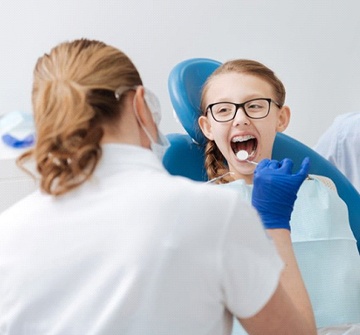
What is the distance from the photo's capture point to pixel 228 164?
1.80 metres

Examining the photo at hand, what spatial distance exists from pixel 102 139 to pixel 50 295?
23 cm

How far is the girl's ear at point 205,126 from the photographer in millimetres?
1766

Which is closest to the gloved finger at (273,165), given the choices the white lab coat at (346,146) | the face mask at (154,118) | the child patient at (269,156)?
the face mask at (154,118)

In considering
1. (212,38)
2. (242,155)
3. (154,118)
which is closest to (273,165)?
(154,118)

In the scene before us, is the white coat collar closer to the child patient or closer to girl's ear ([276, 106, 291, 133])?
the child patient

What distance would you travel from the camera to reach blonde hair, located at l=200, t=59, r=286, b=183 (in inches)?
69.3

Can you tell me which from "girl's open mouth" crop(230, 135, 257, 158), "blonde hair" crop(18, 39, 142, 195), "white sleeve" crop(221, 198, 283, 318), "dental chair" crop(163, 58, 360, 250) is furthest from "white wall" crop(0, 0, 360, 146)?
"white sleeve" crop(221, 198, 283, 318)

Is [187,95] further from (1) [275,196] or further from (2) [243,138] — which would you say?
(1) [275,196]

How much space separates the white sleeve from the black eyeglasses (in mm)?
768

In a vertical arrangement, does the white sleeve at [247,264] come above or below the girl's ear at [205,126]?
above

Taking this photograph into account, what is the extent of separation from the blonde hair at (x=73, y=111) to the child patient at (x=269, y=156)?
2.39 ft

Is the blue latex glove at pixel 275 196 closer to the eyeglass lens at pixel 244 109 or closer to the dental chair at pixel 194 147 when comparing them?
Result: the eyeglass lens at pixel 244 109

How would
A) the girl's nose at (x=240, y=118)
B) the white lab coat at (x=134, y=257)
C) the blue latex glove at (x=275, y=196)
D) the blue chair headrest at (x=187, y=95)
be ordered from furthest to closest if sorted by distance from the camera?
the blue chair headrest at (x=187, y=95) → the girl's nose at (x=240, y=118) → the blue latex glove at (x=275, y=196) → the white lab coat at (x=134, y=257)

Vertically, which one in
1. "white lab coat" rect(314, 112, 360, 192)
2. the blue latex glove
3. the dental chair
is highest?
the blue latex glove
